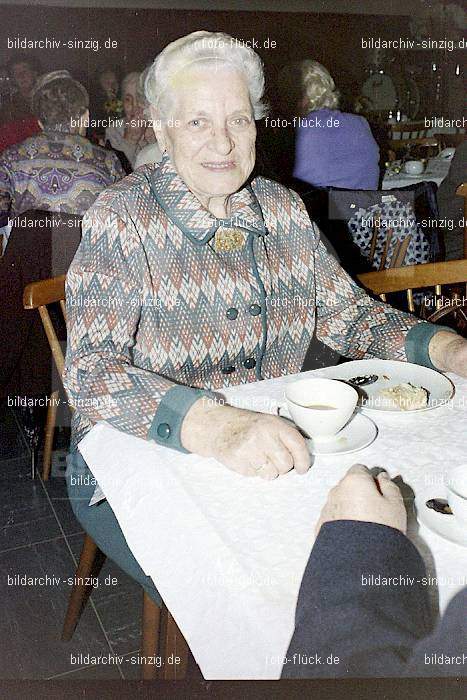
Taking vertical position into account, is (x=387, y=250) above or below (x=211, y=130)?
below

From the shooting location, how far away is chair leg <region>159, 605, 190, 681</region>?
4.58 feet

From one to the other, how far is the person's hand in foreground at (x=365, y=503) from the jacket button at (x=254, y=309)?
67 centimetres

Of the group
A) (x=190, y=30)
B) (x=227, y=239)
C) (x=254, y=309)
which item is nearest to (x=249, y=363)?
(x=254, y=309)

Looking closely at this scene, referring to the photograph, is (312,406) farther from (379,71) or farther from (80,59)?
(80,59)

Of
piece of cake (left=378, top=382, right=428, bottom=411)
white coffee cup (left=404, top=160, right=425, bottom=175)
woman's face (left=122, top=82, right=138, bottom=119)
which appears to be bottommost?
piece of cake (left=378, top=382, right=428, bottom=411)

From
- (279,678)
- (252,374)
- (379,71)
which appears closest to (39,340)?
(252,374)

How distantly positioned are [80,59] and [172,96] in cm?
764

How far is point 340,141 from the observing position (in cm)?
342

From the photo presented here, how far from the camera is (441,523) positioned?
2.92ft

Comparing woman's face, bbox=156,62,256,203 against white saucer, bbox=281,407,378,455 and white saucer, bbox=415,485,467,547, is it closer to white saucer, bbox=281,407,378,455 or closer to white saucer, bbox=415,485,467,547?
white saucer, bbox=281,407,378,455

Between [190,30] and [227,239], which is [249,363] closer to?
[227,239]

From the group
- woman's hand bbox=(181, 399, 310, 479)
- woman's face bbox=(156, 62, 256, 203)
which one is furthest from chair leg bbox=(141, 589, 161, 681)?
Result: woman's face bbox=(156, 62, 256, 203)

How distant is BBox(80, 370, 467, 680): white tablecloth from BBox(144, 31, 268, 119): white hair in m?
0.71

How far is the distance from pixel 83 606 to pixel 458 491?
1.48 metres
